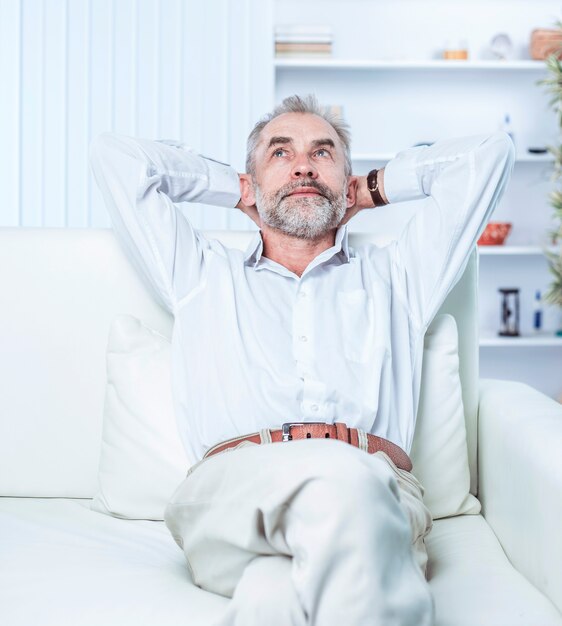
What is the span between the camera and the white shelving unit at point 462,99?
15.2 ft

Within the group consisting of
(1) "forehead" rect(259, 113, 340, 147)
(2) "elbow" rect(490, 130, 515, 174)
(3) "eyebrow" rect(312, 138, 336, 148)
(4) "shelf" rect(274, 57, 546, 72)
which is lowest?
(2) "elbow" rect(490, 130, 515, 174)

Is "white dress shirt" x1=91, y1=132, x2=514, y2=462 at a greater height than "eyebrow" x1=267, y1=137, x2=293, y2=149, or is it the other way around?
"eyebrow" x1=267, y1=137, x2=293, y2=149

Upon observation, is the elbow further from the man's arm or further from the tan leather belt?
the tan leather belt

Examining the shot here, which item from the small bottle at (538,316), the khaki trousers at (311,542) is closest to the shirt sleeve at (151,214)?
the khaki trousers at (311,542)

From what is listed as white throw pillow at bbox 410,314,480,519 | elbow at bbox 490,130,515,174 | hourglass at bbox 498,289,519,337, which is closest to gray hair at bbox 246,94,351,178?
elbow at bbox 490,130,515,174

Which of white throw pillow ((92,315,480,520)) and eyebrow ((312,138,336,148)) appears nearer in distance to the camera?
white throw pillow ((92,315,480,520))

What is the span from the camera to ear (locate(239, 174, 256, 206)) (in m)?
2.07

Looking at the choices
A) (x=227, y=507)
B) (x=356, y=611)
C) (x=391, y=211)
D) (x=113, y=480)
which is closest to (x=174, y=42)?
(x=391, y=211)

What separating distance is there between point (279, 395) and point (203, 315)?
0.24m

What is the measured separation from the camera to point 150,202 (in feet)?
5.99

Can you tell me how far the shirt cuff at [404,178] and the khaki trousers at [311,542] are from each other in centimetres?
90

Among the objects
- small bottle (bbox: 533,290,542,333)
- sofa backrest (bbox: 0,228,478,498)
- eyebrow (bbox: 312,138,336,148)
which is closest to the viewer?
sofa backrest (bbox: 0,228,478,498)

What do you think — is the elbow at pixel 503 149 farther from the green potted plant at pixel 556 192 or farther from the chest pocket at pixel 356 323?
the green potted plant at pixel 556 192

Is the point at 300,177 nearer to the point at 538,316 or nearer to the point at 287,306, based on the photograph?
the point at 287,306
